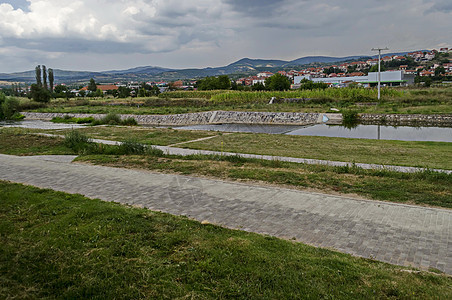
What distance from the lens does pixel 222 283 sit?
3.87 m

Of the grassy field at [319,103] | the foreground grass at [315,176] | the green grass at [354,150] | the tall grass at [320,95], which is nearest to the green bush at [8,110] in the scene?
the grassy field at [319,103]

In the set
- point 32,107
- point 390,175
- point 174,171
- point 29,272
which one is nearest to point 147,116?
point 32,107

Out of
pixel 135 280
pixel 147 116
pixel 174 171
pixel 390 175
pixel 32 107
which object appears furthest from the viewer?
pixel 32 107

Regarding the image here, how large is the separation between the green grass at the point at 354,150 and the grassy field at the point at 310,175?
2719mm

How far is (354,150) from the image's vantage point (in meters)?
15.7

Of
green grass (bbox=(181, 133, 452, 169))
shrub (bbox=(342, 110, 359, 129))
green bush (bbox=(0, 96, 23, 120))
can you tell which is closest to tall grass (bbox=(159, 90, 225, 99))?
green bush (bbox=(0, 96, 23, 120))

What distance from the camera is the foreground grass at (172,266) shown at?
12.2 feet

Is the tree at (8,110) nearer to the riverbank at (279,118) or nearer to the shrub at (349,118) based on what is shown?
the riverbank at (279,118)

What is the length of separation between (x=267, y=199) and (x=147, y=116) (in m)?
36.3

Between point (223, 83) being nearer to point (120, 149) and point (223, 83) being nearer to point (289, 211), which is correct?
point (120, 149)

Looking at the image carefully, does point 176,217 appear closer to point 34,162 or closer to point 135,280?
point 135,280

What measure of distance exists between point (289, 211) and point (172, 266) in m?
3.27

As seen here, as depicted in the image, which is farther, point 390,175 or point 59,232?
point 390,175

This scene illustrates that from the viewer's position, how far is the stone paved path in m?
5.24
